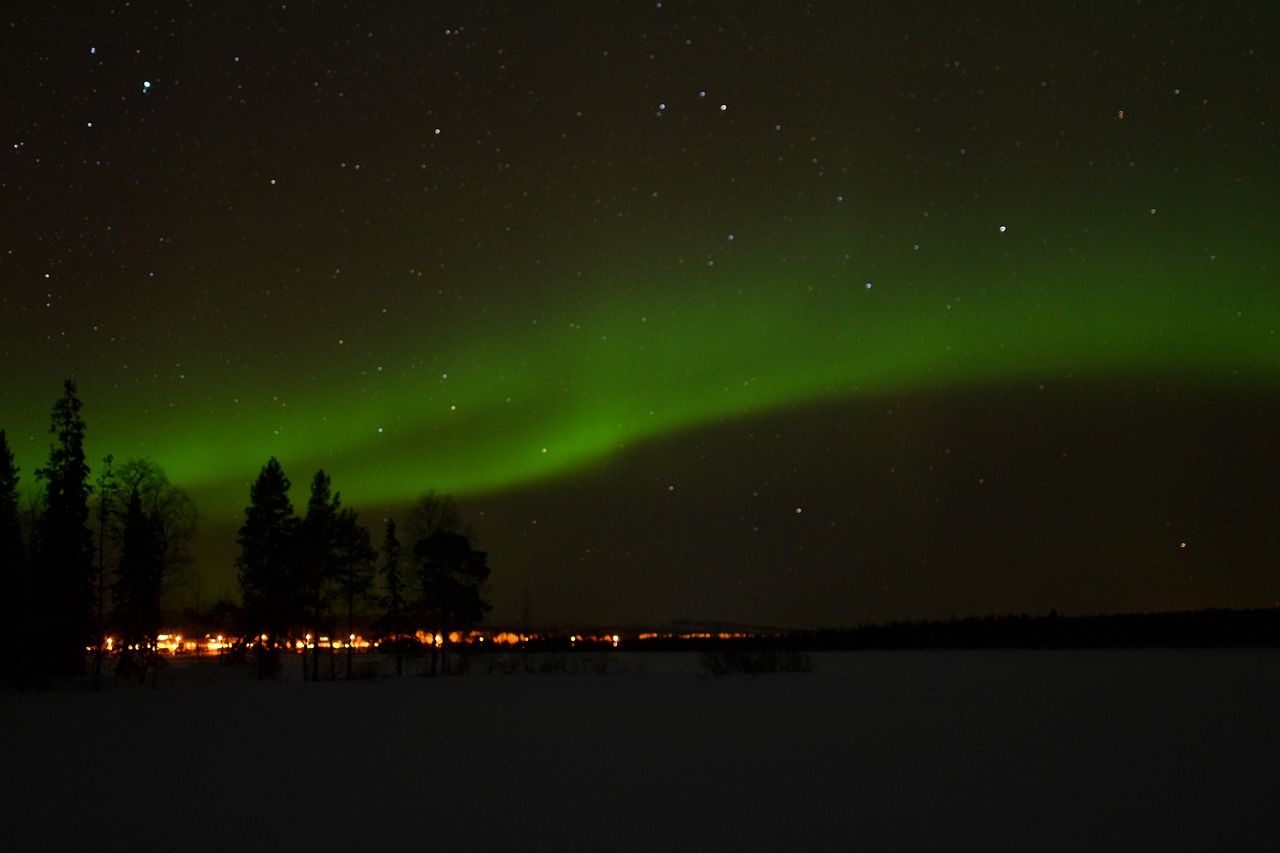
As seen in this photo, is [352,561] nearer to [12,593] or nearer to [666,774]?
[12,593]

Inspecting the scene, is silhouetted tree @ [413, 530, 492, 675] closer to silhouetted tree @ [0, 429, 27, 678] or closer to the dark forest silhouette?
the dark forest silhouette

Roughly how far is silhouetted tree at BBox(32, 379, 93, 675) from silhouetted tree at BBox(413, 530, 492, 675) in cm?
1551

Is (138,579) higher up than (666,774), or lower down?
higher up

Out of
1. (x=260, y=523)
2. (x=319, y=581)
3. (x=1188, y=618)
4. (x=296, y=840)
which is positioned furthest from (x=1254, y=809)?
(x=1188, y=618)

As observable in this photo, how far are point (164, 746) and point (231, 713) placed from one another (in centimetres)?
738

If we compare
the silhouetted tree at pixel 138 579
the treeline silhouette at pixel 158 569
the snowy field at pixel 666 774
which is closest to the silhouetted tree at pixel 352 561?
the treeline silhouette at pixel 158 569

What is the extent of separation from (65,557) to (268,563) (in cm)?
1070

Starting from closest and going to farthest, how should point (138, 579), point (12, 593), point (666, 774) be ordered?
point (666, 774) → point (12, 593) → point (138, 579)

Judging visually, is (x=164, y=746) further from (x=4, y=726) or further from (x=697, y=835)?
(x=697, y=835)

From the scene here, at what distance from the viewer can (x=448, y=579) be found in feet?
164

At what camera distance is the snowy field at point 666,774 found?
352 inches

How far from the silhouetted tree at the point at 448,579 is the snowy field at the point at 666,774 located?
2516 cm

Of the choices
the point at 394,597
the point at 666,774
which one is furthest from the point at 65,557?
the point at 666,774

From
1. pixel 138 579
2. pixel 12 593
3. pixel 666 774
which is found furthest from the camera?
pixel 138 579
